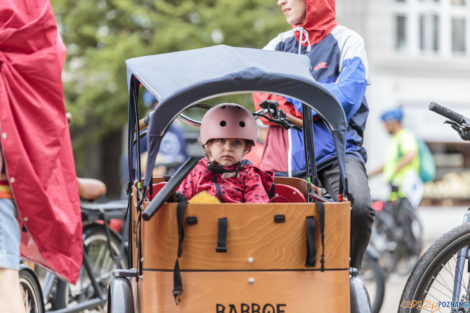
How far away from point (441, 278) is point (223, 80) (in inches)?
54.5

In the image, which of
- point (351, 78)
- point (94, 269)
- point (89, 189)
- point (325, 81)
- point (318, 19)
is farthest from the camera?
point (89, 189)

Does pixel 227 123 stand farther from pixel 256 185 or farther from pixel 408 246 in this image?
pixel 408 246

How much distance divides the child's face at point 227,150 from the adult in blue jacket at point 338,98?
482 mm

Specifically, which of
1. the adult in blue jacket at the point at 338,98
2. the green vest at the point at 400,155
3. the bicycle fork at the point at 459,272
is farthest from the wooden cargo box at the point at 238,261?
the green vest at the point at 400,155

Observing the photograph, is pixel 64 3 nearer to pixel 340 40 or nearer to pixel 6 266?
pixel 340 40

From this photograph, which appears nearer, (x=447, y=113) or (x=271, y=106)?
(x=447, y=113)

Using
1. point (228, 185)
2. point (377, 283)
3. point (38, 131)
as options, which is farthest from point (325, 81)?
point (377, 283)

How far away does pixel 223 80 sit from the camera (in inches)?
133

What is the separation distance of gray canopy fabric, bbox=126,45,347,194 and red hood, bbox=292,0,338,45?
2.74 feet

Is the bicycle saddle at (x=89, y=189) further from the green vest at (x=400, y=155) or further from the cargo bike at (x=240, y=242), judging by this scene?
the green vest at (x=400, y=155)

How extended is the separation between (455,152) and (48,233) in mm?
18740

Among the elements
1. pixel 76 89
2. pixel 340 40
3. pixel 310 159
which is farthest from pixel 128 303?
pixel 76 89

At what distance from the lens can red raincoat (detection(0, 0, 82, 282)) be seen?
3.46 metres

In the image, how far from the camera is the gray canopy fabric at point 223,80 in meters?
3.40
